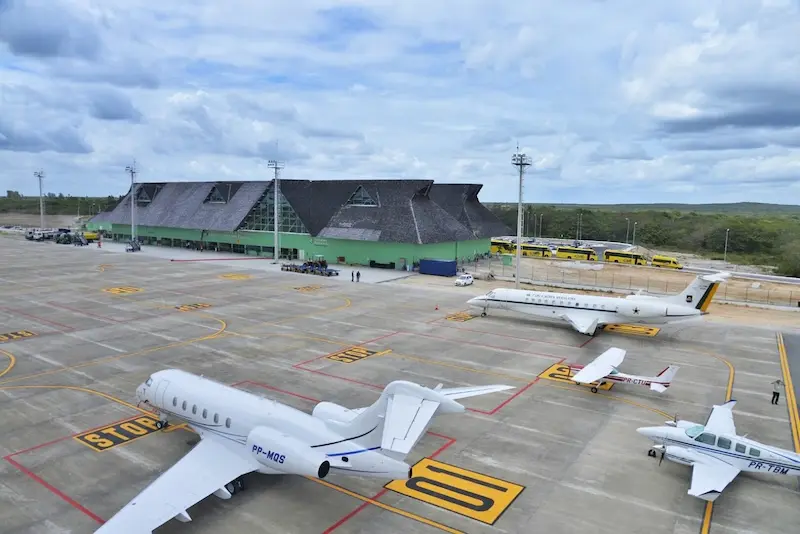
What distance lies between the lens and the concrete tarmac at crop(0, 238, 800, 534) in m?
19.9

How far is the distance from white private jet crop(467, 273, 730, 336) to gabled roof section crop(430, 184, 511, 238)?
54.6m

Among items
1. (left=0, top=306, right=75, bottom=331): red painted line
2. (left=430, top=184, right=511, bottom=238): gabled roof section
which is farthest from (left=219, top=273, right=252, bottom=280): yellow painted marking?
(left=430, top=184, right=511, bottom=238): gabled roof section

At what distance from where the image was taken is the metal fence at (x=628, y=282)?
72.5 meters

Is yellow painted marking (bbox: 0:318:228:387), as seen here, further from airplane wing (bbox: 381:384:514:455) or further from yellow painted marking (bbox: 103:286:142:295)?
airplane wing (bbox: 381:384:514:455)

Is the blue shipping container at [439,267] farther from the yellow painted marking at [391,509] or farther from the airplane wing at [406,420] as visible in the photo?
the airplane wing at [406,420]

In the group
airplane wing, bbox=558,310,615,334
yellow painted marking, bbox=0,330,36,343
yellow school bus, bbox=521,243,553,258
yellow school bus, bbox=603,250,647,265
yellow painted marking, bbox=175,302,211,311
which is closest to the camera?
yellow painted marking, bbox=0,330,36,343

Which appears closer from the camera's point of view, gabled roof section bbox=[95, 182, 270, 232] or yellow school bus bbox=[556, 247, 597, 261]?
gabled roof section bbox=[95, 182, 270, 232]

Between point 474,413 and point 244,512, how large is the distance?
549 inches

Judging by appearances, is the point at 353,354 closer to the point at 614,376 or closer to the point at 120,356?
the point at 120,356

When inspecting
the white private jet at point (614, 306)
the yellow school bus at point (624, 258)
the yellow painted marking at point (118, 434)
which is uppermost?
the yellow school bus at point (624, 258)

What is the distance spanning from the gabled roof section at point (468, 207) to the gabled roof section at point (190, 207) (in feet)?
122

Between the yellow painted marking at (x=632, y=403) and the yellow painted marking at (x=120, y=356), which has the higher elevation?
the yellow painted marking at (x=120, y=356)

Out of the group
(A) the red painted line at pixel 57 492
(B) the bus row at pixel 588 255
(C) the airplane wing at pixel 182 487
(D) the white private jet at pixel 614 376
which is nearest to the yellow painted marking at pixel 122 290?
(A) the red painted line at pixel 57 492

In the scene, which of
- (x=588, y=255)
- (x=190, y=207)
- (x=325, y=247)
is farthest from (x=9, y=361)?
(x=588, y=255)
